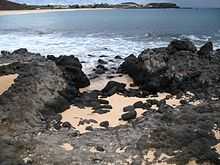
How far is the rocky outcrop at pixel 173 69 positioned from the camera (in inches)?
807

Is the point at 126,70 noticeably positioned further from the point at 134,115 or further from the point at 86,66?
the point at 134,115

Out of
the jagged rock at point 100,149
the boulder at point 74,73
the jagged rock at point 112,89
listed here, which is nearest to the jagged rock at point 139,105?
the jagged rock at point 112,89

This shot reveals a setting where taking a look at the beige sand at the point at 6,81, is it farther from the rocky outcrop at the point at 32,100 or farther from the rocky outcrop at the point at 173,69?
the rocky outcrop at the point at 173,69

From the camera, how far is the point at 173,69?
21516 millimetres

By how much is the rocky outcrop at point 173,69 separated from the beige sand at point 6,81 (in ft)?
19.8

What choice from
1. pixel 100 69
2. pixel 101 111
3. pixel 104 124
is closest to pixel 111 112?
pixel 101 111

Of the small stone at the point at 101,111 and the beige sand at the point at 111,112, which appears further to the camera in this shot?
the small stone at the point at 101,111

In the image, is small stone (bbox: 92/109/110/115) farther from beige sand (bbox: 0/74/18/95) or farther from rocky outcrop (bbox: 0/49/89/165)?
beige sand (bbox: 0/74/18/95)

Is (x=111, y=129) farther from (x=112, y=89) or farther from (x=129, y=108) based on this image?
(x=112, y=89)

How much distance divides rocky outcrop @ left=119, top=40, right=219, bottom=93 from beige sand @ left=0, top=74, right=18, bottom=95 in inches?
238

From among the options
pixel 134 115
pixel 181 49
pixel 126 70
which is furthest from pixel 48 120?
pixel 181 49

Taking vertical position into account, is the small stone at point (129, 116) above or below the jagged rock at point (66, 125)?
above

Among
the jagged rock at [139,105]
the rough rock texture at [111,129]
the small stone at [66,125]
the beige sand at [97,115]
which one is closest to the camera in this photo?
the rough rock texture at [111,129]

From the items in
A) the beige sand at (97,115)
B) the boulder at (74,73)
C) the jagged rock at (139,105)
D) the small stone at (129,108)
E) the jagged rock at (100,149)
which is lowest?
the beige sand at (97,115)
